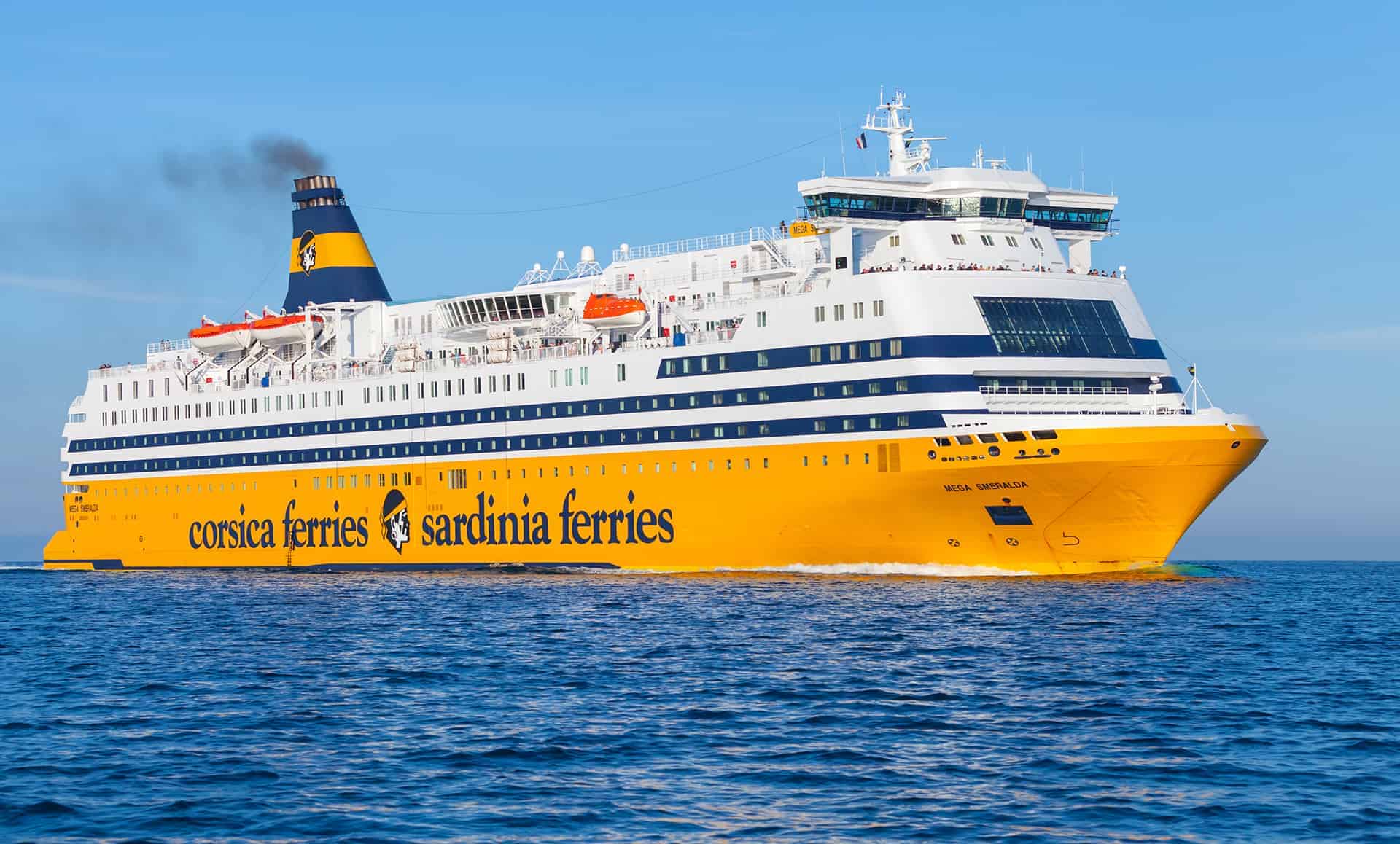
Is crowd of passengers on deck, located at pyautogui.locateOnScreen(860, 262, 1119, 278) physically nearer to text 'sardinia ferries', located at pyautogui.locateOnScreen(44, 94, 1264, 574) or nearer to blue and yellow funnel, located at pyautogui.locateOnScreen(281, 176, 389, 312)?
text 'sardinia ferries', located at pyautogui.locateOnScreen(44, 94, 1264, 574)

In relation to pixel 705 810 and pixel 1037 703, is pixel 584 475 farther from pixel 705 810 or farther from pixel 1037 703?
pixel 705 810

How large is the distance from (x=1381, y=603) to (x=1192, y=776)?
39552 mm

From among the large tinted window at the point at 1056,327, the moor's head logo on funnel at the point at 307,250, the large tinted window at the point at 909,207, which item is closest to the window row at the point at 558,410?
the large tinted window at the point at 1056,327

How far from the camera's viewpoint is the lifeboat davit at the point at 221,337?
269 ft

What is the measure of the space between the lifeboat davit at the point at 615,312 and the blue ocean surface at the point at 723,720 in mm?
18325

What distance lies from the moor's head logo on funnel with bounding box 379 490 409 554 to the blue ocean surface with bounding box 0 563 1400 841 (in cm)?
2330

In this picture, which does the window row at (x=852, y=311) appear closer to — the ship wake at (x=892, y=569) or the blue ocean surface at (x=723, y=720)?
the ship wake at (x=892, y=569)

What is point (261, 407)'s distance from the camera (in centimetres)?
7756

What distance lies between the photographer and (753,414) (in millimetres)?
57312

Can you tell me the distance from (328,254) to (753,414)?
34527mm

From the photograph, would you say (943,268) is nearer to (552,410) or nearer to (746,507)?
(746,507)

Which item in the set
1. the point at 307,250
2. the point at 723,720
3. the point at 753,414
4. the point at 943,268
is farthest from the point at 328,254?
the point at 723,720

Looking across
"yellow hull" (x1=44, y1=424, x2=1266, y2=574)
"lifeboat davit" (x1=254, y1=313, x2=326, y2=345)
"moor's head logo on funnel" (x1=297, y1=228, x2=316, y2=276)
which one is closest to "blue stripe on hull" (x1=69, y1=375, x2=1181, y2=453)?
"yellow hull" (x1=44, y1=424, x2=1266, y2=574)

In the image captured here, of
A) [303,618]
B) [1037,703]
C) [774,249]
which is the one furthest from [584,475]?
[1037,703]
